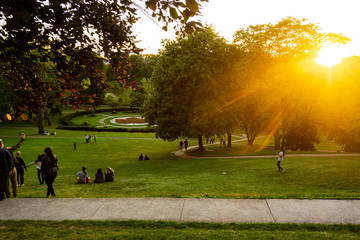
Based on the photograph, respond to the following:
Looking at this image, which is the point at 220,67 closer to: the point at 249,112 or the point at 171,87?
the point at 171,87

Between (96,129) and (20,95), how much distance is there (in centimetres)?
5117

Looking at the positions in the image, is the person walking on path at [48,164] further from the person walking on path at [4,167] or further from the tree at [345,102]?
the tree at [345,102]

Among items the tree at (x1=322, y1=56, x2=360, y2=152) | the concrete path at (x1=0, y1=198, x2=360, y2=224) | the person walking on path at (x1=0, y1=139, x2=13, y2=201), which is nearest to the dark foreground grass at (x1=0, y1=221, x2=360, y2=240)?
the concrete path at (x1=0, y1=198, x2=360, y2=224)

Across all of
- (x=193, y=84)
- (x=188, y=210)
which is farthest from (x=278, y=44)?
(x=188, y=210)

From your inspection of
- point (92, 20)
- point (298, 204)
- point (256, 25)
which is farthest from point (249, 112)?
point (92, 20)

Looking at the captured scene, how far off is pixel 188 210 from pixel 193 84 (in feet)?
71.0

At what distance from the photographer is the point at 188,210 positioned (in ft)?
24.2

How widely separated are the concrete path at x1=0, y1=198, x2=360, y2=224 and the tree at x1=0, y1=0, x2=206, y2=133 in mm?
3178

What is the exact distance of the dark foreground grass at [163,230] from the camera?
18.9 ft

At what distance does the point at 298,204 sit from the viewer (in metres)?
7.73

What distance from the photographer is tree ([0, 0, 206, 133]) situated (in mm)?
6051

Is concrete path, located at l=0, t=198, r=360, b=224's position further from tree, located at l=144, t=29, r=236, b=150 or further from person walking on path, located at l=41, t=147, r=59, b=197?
tree, located at l=144, t=29, r=236, b=150

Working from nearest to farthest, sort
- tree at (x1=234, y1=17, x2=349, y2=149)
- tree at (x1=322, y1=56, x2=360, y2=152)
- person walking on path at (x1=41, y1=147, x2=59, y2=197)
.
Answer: person walking on path at (x1=41, y1=147, x2=59, y2=197) < tree at (x1=234, y1=17, x2=349, y2=149) < tree at (x1=322, y1=56, x2=360, y2=152)

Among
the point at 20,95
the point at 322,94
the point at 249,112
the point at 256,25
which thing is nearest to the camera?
the point at 20,95
